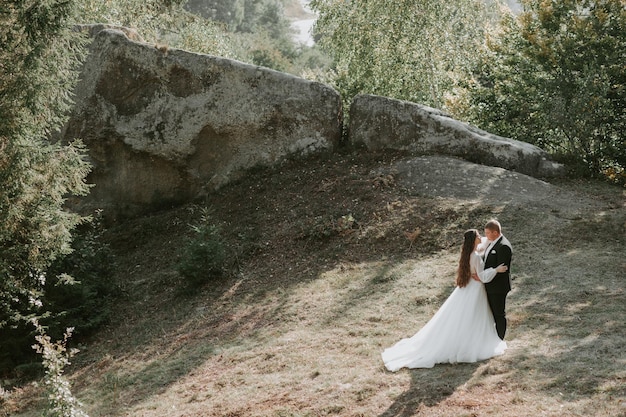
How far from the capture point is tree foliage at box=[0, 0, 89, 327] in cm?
977

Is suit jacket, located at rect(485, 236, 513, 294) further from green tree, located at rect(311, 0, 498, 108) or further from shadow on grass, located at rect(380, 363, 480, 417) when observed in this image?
green tree, located at rect(311, 0, 498, 108)

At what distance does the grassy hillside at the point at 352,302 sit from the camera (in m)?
7.54

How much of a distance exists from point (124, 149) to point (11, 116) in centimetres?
665

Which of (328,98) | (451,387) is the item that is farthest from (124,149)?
(451,387)

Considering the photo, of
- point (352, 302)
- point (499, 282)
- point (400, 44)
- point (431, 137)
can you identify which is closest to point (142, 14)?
point (400, 44)

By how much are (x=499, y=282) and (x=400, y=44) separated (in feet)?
43.6

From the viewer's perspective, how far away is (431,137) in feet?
50.8

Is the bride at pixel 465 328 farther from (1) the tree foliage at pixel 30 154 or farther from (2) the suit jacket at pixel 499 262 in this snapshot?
(1) the tree foliage at pixel 30 154

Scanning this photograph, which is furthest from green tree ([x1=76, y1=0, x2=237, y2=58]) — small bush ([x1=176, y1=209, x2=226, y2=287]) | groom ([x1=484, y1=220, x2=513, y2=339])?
groom ([x1=484, y1=220, x2=513, y2=339])

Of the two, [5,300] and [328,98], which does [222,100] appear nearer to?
[328,98]

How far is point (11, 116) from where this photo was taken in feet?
32.0

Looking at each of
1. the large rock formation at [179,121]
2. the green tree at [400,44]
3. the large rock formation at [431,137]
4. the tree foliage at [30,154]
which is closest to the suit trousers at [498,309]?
the tree foliage at [30,154]

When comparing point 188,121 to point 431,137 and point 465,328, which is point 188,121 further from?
point 465,328

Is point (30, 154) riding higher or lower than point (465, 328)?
higher
